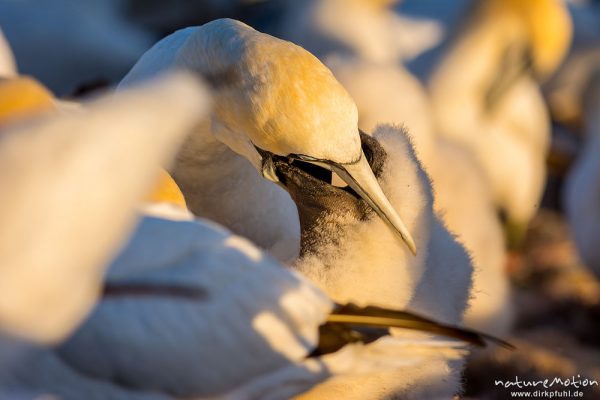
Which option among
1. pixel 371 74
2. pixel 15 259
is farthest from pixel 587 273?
pixel 15 259

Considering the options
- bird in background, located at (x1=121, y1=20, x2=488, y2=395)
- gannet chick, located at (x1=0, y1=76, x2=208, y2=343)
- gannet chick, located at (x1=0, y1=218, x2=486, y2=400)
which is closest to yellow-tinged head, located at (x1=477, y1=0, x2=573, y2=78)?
bird in background, located at (x1=121, y1=20, x2=488, y2=395)

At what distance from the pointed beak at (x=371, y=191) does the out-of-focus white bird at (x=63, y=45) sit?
3.00m

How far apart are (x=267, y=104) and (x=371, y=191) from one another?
A: 9.5 inches

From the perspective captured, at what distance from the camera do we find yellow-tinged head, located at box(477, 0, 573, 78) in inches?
219

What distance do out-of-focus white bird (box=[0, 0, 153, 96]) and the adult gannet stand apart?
57.9 inches

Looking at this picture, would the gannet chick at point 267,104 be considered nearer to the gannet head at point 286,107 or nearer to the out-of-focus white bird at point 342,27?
the gannet head at point 286,107

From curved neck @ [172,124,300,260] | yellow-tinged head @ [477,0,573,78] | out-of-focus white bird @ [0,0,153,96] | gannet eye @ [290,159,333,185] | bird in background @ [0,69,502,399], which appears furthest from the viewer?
yellow-tinged head @ [477,0,573,78]

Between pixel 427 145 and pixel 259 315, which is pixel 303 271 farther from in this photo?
pixel 427 145

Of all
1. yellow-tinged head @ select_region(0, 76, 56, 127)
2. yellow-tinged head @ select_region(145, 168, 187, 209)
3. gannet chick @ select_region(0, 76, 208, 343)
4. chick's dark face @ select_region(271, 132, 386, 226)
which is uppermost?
gannet chick @ select_region(0, 76, 208, 343)

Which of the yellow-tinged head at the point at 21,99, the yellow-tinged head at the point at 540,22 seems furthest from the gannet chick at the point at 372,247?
the yellow-tinged head at the point at 540,22

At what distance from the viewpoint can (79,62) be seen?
544 centimetres

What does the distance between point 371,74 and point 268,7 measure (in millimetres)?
3183

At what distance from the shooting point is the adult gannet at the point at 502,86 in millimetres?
5637

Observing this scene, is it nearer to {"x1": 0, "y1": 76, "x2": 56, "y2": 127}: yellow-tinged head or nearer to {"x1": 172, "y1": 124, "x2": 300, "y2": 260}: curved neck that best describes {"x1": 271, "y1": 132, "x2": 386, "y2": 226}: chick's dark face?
{"x1": 172, "y1": 124, "x2": 300, "y2": 260}: curved neck
